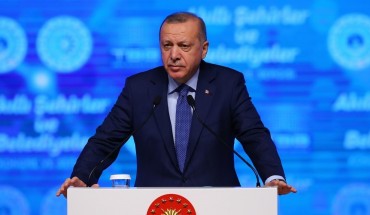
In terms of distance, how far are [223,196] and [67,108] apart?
256cm

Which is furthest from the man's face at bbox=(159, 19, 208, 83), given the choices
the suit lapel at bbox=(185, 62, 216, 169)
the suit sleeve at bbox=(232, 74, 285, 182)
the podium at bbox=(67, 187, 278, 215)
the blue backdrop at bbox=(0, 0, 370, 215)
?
the blue backdrop at bbox=(0, 0, 370, 215)

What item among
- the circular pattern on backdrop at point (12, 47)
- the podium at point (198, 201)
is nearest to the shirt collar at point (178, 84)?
the podium at point (198, 201)

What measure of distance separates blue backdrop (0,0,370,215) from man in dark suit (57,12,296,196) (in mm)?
1489

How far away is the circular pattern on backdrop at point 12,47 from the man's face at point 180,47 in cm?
208

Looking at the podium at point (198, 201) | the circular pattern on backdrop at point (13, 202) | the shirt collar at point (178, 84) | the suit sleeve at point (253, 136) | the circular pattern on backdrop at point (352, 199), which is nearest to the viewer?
the podium at point (198, 201)

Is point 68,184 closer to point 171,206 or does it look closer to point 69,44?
point 171,206

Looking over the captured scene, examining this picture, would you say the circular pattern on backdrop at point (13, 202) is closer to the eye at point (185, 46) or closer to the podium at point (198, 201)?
the eye at point (185, 46)

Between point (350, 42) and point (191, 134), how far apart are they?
2036 millimetres

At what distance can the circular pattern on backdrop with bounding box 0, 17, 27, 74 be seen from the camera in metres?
5.08

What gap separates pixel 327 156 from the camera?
4.88 meters

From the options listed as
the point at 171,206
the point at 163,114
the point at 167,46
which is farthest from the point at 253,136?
the point at 171,206

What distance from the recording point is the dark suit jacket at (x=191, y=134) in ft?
10.6

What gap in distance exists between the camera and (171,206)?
103 inches

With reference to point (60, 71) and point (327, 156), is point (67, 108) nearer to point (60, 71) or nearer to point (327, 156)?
point (60, 71)
